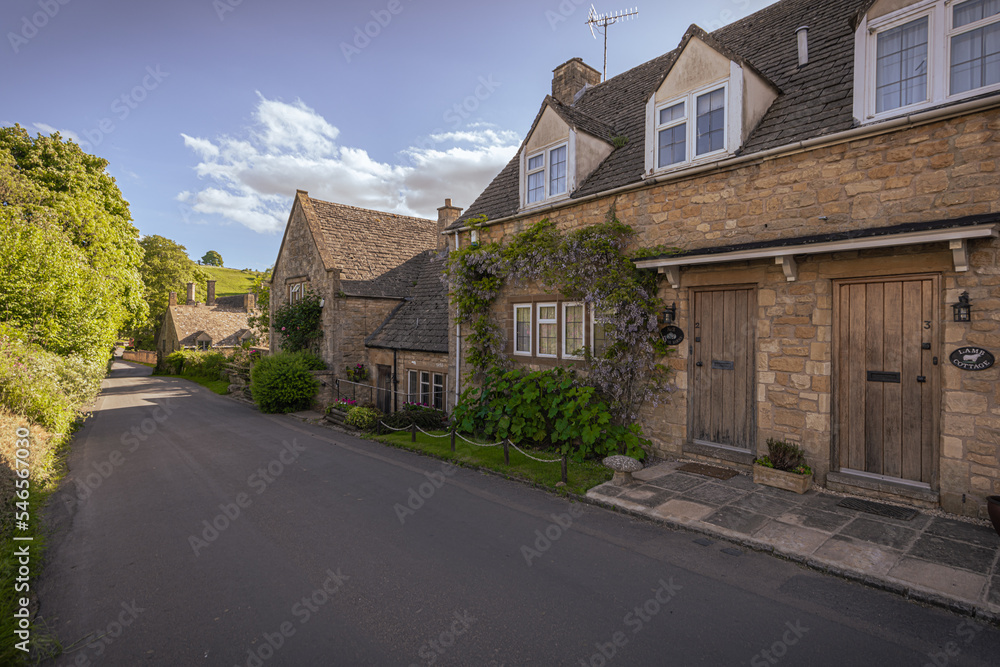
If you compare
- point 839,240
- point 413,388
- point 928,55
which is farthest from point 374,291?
point 928,55

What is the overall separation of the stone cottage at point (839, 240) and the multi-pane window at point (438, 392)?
25.5 ft

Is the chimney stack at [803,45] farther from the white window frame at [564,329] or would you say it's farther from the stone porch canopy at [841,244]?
the white window frame at [564,329]

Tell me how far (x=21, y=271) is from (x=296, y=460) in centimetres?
1200

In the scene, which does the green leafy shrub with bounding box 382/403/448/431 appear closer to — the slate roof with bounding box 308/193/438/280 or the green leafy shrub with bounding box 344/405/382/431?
the green leafy shrub with bounding box 344/405/382/431

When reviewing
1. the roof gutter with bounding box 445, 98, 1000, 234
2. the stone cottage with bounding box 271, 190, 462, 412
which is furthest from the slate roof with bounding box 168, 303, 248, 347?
the roof gutter with bounding box 445, 98, 1000, 234

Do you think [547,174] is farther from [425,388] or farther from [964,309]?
[425,388]

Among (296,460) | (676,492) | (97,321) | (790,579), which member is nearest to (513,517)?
(676,492)

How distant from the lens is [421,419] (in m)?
13.8

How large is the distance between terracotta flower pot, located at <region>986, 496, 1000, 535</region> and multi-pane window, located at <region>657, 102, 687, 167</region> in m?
6.61

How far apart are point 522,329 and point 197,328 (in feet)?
149

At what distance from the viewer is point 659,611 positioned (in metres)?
4.41

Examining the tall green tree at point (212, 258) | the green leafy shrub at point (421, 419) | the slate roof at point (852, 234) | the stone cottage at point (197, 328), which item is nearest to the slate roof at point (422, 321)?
the green leafy shrub at point (421, 419)

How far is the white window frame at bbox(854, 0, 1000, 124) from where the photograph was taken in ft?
20.7

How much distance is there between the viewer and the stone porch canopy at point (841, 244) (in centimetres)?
569
